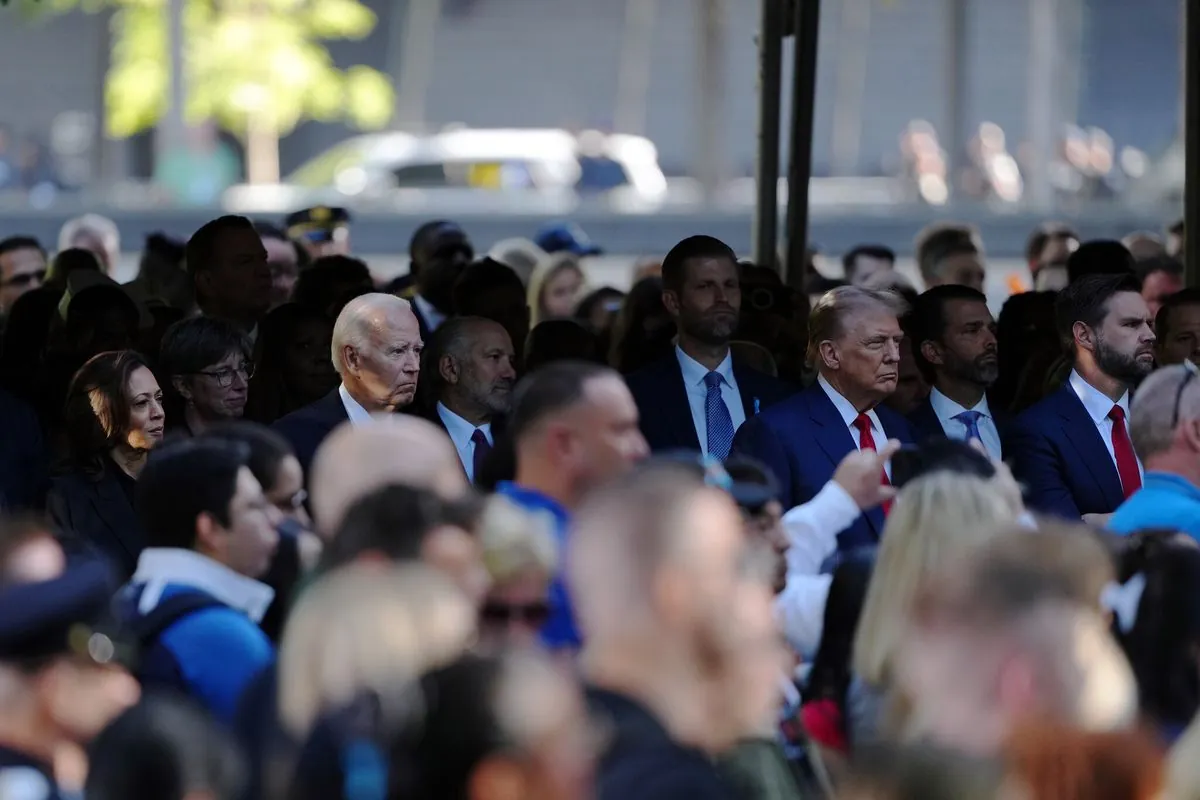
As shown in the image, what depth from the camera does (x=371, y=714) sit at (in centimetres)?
412

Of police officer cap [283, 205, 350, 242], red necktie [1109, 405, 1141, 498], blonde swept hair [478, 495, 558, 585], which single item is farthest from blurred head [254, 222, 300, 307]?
blonde swept hair [478, 495, 558, 585]

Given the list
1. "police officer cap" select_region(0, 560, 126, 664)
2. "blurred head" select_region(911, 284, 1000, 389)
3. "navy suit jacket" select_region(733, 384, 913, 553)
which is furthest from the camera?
"blurred head" select_region(911, 284, 1000, 389)

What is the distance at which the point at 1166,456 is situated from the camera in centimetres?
694

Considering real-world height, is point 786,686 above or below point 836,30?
below

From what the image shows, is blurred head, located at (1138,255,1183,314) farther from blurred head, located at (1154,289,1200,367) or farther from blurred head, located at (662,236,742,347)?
blurred head, located at (662,236,742,347)

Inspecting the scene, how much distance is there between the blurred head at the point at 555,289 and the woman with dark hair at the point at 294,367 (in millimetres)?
4239

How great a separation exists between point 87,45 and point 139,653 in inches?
1634

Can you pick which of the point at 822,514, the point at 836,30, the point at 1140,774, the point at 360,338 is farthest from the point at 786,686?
the point at 836,30

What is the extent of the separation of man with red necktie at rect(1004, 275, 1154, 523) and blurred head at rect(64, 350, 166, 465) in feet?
9.77

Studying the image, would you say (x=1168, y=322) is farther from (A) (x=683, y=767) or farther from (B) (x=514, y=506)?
(A) (x=683, y=767)

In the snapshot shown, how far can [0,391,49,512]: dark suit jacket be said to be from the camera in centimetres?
960

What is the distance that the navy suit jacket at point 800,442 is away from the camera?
8.55 meters

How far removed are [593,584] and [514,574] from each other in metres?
0.69

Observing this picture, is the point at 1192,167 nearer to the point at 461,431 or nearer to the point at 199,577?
the point at 461,431
